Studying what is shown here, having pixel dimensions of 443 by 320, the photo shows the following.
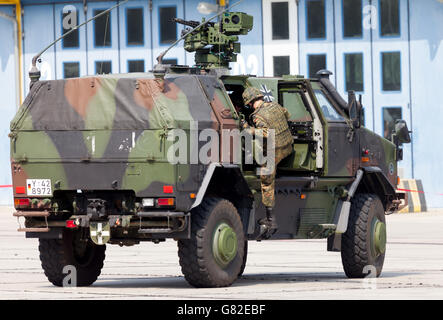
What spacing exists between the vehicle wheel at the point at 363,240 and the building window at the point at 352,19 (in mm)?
34254

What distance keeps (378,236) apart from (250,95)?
2.66 m

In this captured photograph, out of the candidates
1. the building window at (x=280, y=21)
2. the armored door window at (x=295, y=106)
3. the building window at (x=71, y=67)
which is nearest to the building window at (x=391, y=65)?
the building window at (x=280, y=21)

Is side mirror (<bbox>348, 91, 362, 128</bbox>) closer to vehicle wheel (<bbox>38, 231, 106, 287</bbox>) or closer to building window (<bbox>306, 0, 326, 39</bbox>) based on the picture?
vehicle wheel (<bbox>38, 231, 106, 287</bbox>)

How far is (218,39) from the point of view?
17812 mm

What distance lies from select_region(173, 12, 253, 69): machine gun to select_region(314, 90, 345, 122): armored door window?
143 centimetres

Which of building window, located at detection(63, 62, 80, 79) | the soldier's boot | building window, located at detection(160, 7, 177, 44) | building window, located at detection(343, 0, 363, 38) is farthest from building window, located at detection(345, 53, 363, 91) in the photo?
the soldier's boot

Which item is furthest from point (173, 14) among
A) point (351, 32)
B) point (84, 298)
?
point (84, 298)

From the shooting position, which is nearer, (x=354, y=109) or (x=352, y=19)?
(x=354, y=109)

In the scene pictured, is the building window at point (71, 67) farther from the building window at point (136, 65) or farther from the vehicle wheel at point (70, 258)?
the vehicle wheel at point (70, 258)

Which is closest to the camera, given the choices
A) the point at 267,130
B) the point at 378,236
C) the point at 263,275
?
the point at 267,130

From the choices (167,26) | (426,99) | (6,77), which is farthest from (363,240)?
(6,77)

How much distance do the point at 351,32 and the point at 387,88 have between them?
242 centimetres

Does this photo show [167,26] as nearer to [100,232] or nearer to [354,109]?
[354,109]

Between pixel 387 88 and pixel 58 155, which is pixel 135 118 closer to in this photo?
pixel 58 155
